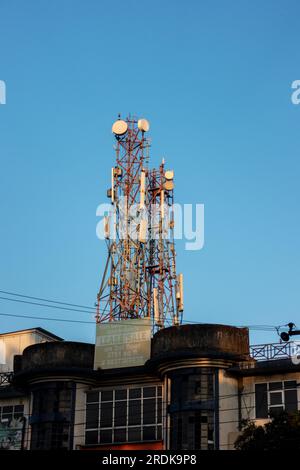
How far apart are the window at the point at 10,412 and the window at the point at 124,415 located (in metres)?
5.74

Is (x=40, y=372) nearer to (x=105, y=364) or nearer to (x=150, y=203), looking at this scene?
(x=105, y=364)

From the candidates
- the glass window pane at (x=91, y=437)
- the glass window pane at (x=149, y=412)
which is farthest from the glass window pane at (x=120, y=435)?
the glass window pane at (x=149, y=412)

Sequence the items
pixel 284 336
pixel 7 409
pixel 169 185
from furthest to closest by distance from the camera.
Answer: pixel 169 185
pixel 7 409
pixel 284 336

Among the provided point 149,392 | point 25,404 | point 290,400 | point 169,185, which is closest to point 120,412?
point 149,392

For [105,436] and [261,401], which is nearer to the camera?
[261,401]

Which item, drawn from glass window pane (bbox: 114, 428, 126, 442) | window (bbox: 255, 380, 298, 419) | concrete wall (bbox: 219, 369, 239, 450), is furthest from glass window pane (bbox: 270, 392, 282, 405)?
glass window pane (bbox: 114, 428, 126, 442)

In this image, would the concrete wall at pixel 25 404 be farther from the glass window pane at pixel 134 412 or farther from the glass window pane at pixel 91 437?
the glass window pane at pixel 134 412

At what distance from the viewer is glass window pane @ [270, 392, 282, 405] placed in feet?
174

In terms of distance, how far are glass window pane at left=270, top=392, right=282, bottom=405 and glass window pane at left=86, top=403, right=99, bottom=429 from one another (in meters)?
11.9

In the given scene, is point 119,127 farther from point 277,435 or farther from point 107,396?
point 277,435

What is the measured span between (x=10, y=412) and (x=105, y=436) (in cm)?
850

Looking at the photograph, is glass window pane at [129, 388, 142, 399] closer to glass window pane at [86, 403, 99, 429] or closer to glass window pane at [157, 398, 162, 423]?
glass window pane at [157, 398, 162, 423]

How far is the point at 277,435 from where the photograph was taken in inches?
1804
